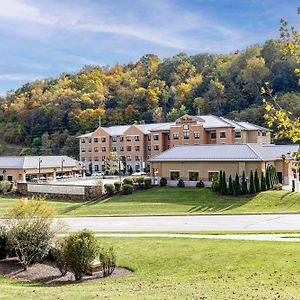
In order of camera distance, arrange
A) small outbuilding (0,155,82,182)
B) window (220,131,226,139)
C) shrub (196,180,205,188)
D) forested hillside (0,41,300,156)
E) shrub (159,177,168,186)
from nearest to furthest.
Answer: shrub (196,180,205,188) → shrub (159,177,168,186) → window (220,131,226,139) → small outbuilding (0,155,82,182) → forested hillside (0,41,300,156)

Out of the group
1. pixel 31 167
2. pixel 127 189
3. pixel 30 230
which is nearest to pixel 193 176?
pixel 127 189

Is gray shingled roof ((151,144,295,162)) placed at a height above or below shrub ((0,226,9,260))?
above

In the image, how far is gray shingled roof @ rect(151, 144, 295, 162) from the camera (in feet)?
170

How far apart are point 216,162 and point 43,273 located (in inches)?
1350

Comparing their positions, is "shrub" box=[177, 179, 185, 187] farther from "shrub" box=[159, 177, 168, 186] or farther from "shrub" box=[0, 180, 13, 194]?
"shrub" box=[0, 180, 13, 194]

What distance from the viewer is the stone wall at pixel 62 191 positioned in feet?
174

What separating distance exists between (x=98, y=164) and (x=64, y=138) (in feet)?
114

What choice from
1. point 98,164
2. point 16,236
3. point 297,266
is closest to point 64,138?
point 98,164

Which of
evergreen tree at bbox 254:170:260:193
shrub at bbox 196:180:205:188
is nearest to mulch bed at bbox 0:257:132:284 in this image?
evergreen tree at bbox 254:170:260:193

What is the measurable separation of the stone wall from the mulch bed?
93.0 feet

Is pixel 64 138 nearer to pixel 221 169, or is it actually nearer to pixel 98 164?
pixel 98 164

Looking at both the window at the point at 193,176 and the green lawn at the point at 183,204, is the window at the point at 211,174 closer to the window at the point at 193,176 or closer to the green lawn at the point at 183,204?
the window at the point at 193,176

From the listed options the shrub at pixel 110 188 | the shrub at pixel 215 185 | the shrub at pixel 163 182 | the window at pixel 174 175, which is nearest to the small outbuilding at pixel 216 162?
the window at pixel 174 175

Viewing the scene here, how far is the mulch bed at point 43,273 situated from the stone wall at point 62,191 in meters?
28.3
